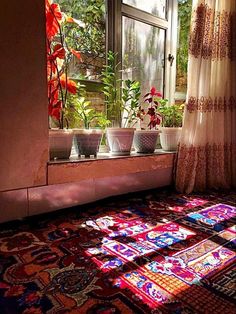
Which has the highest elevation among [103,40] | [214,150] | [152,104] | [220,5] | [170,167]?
[220,5]

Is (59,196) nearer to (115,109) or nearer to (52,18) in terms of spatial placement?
(115,109)

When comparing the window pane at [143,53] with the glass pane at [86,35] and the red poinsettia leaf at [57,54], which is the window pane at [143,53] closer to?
the glass pane at [86,35]

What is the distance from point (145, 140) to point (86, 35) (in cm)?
90

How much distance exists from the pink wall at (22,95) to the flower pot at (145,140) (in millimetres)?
793

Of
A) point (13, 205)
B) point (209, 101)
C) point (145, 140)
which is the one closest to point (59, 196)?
point (13, 205)

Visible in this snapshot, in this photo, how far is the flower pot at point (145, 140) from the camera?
1.95 metres

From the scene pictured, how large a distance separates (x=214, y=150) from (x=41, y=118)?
1369 mm

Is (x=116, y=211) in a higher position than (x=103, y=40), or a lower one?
lower

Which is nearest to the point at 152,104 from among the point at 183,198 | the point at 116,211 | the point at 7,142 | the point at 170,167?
the point at 170,167

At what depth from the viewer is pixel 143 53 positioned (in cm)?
225

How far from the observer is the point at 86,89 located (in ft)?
6.24

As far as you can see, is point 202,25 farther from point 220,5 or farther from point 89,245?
point 89,245

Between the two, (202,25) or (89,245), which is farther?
(202,25)

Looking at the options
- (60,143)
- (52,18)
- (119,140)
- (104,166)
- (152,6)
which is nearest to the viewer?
(52,18)
